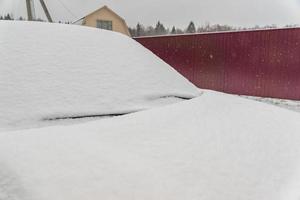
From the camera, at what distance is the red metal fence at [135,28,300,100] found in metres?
8.28

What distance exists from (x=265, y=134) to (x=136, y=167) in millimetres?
783

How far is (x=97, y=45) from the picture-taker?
6.54 ft

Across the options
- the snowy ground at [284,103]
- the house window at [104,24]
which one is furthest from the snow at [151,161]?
the house window at [104,24]

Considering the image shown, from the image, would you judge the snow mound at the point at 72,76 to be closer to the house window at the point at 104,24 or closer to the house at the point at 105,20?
the house at the point at 105,20

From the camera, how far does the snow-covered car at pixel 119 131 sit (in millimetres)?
950

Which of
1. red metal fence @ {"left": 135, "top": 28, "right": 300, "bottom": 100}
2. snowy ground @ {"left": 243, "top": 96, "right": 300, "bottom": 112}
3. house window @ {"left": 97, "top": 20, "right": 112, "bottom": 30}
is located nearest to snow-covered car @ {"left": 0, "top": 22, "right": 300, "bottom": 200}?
snowy ground @ {"left": 243, "top": 96, "right": 300, "bottom": 112}

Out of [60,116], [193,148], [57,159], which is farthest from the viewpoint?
[60,116]

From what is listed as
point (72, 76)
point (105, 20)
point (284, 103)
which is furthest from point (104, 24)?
point (72, 76)

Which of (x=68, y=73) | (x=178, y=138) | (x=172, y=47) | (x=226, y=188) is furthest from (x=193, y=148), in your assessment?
(x=172, y=47)

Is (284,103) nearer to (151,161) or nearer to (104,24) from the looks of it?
(151,161)

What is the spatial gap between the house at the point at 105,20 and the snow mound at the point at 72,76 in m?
25.5

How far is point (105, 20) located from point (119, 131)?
27671 millimetres

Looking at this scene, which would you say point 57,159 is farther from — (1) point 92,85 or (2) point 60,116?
(1) point 92,85

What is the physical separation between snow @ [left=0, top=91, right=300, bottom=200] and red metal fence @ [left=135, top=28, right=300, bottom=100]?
24.3ft
